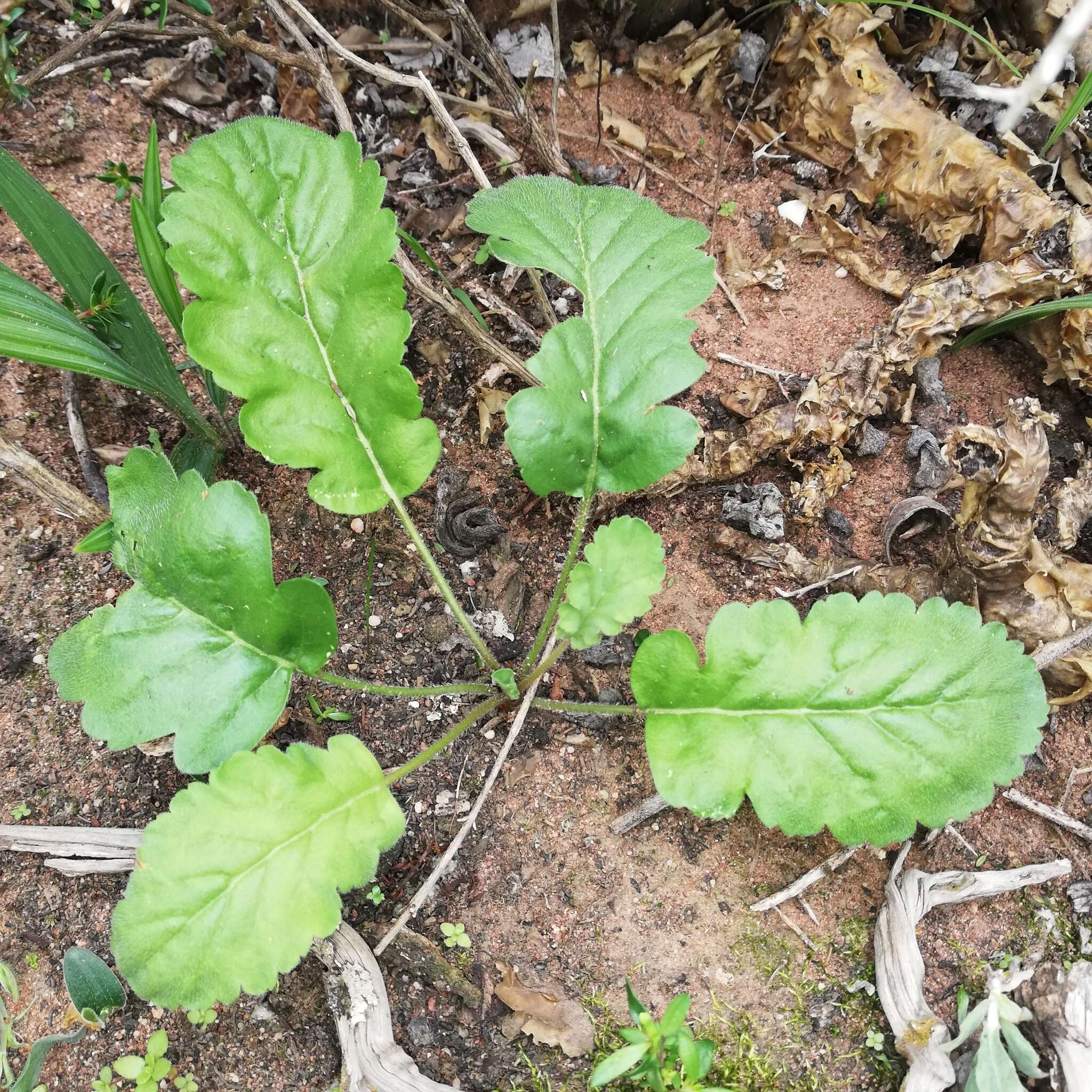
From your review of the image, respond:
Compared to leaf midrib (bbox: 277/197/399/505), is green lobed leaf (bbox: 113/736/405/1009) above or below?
below

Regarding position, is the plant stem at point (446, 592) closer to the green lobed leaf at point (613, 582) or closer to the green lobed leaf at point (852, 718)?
the green lobed leaf at point (613, 582)

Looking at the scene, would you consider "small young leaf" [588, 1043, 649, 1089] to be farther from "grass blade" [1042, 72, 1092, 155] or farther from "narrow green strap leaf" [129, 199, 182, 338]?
"grass blade" [1042, 72, 1092, 155]

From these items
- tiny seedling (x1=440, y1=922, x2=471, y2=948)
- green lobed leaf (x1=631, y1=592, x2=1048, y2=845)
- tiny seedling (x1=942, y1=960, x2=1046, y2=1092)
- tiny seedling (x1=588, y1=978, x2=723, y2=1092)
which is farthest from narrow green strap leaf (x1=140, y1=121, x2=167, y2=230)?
tiny seedling (x1=942, y1=960, x2=1046, y2=1092)

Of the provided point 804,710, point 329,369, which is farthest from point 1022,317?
point 329,369

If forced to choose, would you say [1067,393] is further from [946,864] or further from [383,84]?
[383,84]

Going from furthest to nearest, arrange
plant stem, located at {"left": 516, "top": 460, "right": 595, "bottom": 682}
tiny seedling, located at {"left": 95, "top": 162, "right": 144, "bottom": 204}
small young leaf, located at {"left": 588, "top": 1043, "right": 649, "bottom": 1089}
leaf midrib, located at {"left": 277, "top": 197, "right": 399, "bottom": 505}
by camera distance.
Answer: tiny seedling, located at {"left": 95, "top": 162, "right": 144, "bottom": 204}, plant stem, located at {"left": 516, "top": 460, "right": 595, "bottom": 682}, leaf midrib, located at {"left": 277, "top": 197, "right": 399, "bottom": 505}, small young leaf, located at {"left": 588, "top": 1043, "right": 649, "bottom": 1089}

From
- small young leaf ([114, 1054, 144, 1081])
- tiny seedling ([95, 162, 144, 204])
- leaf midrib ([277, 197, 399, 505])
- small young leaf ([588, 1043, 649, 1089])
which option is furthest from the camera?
tiny seedling ([95, 162, 144, 204])
